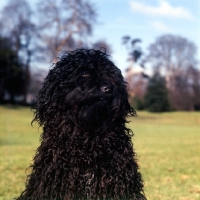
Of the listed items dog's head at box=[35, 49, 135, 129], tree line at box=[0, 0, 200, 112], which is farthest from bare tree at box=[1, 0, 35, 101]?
dog's head at box=[35, 49, 135, 129]

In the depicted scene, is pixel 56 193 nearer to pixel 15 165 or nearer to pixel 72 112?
pixel 72 112

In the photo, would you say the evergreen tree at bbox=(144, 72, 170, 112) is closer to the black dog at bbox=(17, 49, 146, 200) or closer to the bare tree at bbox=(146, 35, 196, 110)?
the bare tree at bbox=(146, 35, 196, 110)

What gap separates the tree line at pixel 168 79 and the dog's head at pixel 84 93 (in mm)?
22593

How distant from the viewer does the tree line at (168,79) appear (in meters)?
32.4

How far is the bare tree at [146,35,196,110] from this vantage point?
104ft

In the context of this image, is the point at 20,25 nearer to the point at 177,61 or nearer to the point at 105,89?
the point at 177,61

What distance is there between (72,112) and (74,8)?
25.7m

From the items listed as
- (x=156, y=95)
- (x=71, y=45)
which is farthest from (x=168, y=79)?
(x=71, y=45)

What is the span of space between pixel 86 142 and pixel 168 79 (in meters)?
39.6

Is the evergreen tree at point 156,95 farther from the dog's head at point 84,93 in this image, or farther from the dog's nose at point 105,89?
the dog's nose at point 105,89

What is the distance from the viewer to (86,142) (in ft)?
14.7

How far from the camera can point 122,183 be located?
4512 mm

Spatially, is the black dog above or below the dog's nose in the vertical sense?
below

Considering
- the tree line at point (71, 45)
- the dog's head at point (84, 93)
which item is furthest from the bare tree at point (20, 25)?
the dog's head at point (84, 93)
